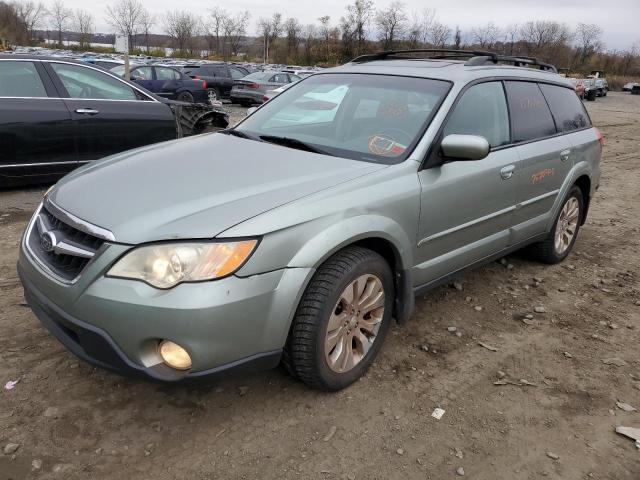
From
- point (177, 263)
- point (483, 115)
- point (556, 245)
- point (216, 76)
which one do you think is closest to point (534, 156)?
point (483, 115)

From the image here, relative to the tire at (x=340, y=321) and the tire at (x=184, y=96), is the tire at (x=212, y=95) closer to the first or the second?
the tire at (x=184, y=96)

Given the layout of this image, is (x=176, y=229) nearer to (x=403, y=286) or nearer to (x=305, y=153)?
(x=305, y=153)

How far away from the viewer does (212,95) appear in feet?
62.9

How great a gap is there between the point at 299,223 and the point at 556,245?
3.25 meters

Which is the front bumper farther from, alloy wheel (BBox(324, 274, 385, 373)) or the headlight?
alloy wheel (BBox(324, 274, 385, 373))

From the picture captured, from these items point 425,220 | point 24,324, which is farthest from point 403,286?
point 24,324

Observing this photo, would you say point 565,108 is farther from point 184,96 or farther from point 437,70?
point 184,96

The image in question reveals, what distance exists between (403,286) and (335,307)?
61 centimetres

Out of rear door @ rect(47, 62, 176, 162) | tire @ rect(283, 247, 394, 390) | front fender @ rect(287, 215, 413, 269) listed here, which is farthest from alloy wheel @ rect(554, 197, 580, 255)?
rear door @ rect(47, 62, 176, 162)

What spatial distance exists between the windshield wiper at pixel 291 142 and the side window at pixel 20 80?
12.5 ft

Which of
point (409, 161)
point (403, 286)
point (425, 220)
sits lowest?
point (403, 286)

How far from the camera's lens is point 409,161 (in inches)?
118

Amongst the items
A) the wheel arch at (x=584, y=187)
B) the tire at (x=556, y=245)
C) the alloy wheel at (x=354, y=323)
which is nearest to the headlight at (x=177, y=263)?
the alloy wheel at (x=354, y=323)

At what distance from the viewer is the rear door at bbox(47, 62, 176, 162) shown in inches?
241
